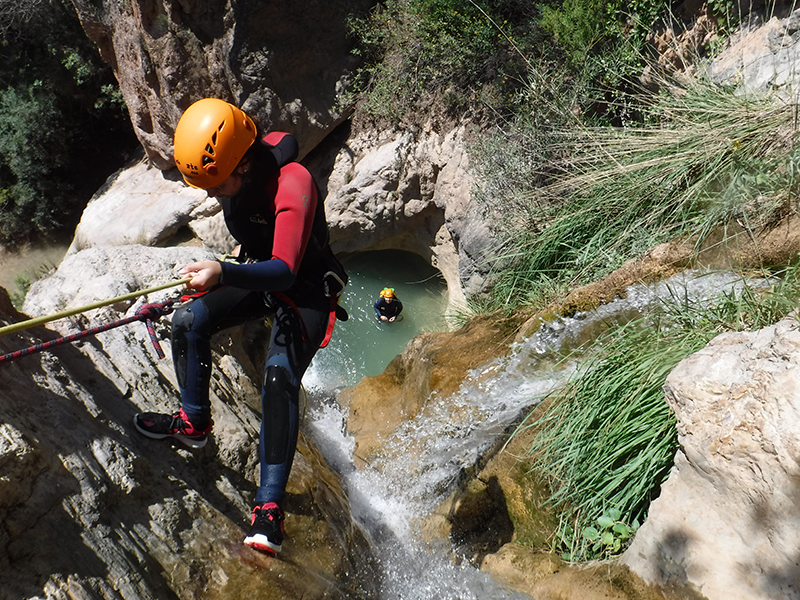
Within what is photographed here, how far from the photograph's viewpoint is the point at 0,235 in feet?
35.7

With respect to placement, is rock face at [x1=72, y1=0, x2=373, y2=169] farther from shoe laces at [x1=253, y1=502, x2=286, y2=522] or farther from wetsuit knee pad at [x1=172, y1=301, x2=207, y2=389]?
shoe laces at [x1=253, y1=502, x2=286, y2=522]

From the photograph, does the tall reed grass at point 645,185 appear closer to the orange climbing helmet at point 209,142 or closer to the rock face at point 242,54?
the orange climbing helmet at point 209,142

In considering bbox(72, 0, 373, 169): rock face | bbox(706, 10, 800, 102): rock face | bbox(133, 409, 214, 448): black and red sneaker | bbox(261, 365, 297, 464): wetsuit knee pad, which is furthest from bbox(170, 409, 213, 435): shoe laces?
bbox(72, 0, 373, 169): rock face

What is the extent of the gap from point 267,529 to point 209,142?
5.06ft

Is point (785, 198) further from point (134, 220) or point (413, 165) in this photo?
point (134, 220)

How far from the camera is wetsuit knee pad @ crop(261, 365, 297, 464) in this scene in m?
2.31

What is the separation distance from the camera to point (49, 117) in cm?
1010

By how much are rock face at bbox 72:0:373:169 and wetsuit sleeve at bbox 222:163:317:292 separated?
20.0 ft

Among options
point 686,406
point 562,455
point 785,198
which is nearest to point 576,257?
point 785,198

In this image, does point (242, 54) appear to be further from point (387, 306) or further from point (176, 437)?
point (176, 437)

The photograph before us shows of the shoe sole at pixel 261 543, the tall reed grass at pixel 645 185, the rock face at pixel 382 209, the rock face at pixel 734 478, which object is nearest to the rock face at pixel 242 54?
the rock face at pixel 382 209

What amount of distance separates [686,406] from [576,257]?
2.76 metres

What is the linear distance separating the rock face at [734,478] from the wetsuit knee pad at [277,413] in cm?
158

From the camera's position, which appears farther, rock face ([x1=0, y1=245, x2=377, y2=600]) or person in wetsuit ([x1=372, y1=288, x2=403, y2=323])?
→ person in wetsuit ([x1=372, y1=288, x2=403, y2=323])
